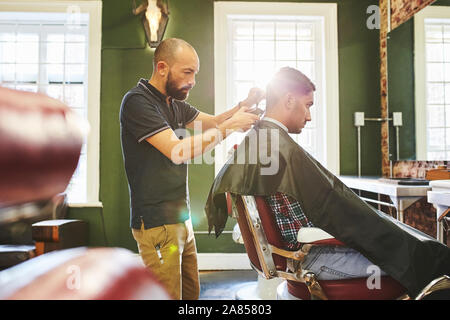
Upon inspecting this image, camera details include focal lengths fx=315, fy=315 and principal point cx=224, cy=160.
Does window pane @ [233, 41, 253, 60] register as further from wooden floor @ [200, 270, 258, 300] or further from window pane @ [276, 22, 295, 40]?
wooden floor @ [200, 270, 258, 300]

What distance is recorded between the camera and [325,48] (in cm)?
389

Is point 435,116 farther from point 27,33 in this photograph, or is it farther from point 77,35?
point 27,33

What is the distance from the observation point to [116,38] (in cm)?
376

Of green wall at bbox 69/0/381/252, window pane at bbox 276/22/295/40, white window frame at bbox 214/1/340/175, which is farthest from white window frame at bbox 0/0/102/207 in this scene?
window pane at bbox 276/22/295/40

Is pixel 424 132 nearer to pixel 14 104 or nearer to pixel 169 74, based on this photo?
pixel 169 74

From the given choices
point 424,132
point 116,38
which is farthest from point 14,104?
point 116,38

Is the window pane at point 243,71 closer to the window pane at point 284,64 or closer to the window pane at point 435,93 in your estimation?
the window pane at point 284,64

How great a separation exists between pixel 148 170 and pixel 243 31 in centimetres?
302

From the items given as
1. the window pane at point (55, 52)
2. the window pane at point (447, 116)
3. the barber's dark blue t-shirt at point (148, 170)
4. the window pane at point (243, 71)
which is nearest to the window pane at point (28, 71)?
the window pane at point (55, 52)

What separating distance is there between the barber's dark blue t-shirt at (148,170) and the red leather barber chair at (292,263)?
0.33 meters

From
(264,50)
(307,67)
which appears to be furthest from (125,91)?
(307,67)

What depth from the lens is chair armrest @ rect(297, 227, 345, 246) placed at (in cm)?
119

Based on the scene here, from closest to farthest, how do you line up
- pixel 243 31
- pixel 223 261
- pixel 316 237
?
pixel 316 237
pixel 223 261
pixel 243 31
